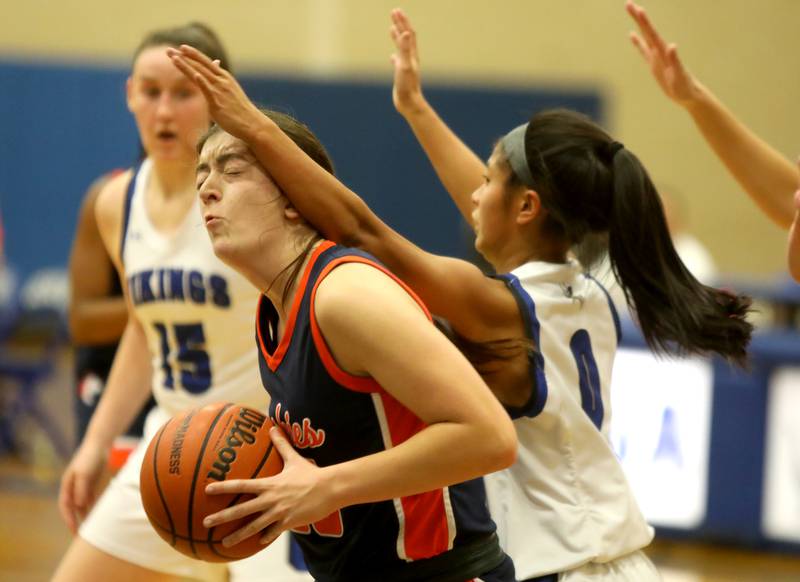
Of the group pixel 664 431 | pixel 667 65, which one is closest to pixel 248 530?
pixel 667 65

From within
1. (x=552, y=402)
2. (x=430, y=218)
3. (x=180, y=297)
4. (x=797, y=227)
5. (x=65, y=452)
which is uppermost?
(x=430, y=218)

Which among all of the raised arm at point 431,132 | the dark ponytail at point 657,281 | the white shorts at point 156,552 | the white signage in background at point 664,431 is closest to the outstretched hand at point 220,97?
the dark ponytail at point 657,281

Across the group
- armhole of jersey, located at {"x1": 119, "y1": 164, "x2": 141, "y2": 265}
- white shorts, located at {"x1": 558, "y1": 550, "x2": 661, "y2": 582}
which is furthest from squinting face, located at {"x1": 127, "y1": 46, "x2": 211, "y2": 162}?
white shorts, located at {"x1": 558, "y1": 550, "x2": 661, "y2": 582}

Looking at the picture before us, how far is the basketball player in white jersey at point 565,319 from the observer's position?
2.61 m

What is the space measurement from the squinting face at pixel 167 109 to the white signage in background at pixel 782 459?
156 inches

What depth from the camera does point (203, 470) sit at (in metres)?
2.24

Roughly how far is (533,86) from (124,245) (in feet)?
30.2

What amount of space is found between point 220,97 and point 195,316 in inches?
43.6

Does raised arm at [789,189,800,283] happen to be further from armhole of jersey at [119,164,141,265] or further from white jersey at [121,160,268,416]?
armhole of jersey at [119,164,141,265]

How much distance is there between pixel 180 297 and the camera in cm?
329

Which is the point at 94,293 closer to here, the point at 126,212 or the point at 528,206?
the point at 126,212

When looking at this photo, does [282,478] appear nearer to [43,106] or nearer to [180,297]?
[180,297]

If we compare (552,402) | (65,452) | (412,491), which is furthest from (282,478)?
(65,452)

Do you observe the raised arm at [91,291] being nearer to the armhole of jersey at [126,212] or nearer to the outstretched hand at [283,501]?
the armhole of jersey at [126,212]
